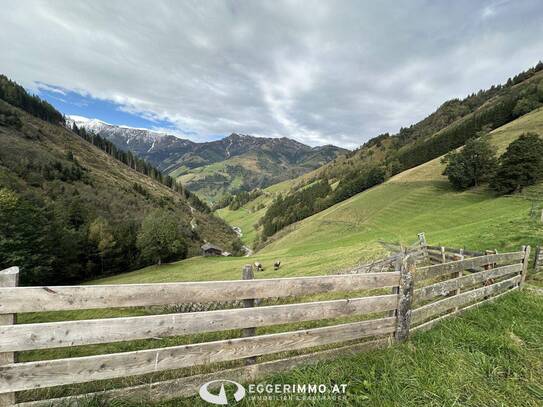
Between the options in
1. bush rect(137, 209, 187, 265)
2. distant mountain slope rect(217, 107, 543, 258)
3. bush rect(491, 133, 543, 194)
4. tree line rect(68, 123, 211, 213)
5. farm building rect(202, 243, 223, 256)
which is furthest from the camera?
tree line rect(68, 123, 211, 213)

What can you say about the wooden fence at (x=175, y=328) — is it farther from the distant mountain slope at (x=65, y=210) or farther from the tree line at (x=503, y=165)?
the tree line at (x=503, y=165)

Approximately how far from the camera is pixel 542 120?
57562 mm

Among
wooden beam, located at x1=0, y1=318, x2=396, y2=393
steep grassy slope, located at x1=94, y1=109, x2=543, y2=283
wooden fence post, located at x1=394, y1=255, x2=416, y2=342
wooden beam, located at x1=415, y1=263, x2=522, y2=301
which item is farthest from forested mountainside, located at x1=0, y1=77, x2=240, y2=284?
wooden beam, located at x1=415, y1=263, x2=522, y2=301

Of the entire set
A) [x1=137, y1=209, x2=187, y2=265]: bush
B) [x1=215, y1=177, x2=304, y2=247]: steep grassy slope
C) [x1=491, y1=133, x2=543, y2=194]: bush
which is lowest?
[x1=215, y1=177, x2=304, y2=247]: steep grassy slope

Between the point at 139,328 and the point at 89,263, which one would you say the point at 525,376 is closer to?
the point at 139,328

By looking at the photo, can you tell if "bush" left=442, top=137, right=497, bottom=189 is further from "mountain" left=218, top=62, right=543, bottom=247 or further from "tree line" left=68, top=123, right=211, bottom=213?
"tree line" left=68, top=123, right=211, bottom=213

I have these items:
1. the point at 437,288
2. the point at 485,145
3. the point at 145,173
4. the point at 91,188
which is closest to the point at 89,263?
the point at 91,188

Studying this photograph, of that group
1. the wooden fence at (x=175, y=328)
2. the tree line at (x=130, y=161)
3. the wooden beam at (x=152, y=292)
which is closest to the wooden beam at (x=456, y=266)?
the wooden fence at (x=175, y=328)

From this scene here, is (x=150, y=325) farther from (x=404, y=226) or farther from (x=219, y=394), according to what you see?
(x=404, y=226)

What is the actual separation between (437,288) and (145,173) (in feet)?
558

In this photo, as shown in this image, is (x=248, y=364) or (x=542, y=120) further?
(x=542, y=120)

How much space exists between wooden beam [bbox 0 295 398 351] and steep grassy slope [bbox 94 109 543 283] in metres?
15.9

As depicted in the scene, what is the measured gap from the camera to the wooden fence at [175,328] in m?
2.96

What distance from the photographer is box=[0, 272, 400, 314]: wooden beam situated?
9.75 feet
